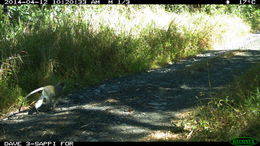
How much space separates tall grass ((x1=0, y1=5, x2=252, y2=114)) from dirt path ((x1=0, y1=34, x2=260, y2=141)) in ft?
1.70

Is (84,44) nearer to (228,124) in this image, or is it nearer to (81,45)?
(81,45)

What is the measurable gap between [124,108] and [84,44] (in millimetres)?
2406

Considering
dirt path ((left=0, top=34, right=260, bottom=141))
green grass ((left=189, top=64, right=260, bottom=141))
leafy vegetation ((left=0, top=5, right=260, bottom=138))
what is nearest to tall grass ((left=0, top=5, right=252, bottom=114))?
leafy vegetation ((left=0, top=5, right=260, bottom=138))

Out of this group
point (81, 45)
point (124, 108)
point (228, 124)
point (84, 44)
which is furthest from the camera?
point (84, 44)

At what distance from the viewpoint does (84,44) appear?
6.73 meters

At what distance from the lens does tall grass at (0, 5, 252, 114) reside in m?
5.58

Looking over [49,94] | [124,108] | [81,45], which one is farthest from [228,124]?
[81,45]

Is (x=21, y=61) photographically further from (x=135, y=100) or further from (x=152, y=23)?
(x=152, y=23)

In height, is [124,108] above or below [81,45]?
below

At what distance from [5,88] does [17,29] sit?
6.83 feet

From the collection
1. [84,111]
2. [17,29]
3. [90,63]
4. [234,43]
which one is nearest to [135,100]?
[84,111]

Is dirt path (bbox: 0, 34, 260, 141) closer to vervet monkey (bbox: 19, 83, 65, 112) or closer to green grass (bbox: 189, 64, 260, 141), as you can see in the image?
vervet monkey (bbox: 19, 83, 65, 112)

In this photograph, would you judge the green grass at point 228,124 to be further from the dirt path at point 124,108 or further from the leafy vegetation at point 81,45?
the dirt path at point 124,108

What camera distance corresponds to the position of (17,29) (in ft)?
21.3
